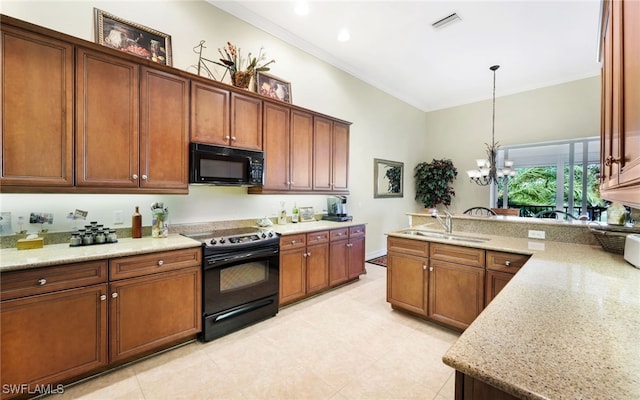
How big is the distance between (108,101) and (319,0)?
8.15ft

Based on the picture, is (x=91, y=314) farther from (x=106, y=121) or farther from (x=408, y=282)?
(x=408, y=282)

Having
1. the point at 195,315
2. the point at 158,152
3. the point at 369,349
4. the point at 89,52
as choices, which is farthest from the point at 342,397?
the point at 89,52

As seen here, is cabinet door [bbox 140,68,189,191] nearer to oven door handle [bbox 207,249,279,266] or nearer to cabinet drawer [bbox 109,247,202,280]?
cabinet drawer [bbox 109,247,202,280]

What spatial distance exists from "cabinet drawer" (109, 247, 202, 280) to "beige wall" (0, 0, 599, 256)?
672 millimetres

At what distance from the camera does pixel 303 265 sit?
Answer: 10.8ft

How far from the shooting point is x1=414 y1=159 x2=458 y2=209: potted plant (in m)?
6.29

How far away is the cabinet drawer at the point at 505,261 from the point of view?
220 centimetres

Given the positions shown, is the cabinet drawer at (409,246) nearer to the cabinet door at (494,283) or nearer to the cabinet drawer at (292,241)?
the cabinet door at (494,283)

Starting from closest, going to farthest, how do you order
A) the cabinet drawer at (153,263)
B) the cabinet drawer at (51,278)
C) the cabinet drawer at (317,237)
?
the cabinet drawer at (51,278) < the cabinet drawer at (153,263) < the cabinet drawer at (317,237)

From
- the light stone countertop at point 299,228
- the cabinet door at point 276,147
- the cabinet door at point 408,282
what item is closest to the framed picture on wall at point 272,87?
the cabinet door at point 276,147

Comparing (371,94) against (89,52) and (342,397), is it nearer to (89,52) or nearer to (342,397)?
(89,52)

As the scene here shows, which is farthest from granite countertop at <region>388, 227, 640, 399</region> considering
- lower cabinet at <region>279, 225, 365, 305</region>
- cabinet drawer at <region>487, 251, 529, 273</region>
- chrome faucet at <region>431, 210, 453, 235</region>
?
lower cabinet at <region>279, 225, 365, 305</region>

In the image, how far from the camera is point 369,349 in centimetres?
238

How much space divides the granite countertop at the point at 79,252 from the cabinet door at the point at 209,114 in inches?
40.4
